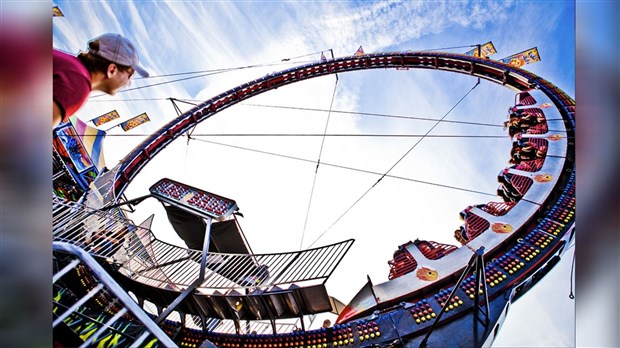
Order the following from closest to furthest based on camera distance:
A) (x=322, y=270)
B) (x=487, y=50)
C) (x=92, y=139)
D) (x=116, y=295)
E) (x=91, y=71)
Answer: (x=91, y=71), (x=116, y=295), (x=322, y=270), (x=487, y=50), (x=92, y=139)

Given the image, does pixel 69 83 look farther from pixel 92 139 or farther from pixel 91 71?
pixel 92 139

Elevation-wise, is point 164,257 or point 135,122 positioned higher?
point 135,122

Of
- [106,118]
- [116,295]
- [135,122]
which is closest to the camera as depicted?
[116,295]

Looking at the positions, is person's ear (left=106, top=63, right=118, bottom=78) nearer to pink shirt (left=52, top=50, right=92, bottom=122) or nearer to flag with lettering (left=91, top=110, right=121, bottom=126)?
pink shirt (left=52, top=50, right=92, bottom=122)

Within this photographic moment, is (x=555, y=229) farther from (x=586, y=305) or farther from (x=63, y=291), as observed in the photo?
(x=63, y=291)

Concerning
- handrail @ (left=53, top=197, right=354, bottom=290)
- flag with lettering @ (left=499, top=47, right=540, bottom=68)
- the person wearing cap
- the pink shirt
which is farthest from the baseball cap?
flag with lettering @ (left=499, top=47, right=540, bottom=68)

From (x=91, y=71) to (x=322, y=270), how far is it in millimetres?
4793

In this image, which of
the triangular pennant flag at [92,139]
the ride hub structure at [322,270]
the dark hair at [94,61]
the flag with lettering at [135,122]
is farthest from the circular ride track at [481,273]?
the dark hair at [94,61]

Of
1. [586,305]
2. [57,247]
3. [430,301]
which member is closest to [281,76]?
[430,301]

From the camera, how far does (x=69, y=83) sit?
2225 millimetres

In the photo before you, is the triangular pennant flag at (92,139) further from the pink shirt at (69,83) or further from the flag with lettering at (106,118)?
the pink shirt at (69,83)

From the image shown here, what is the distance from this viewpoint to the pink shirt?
216 cm

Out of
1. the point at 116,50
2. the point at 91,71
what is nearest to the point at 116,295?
the point at 91,71

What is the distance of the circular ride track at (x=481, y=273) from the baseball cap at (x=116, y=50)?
4750 millimetres
